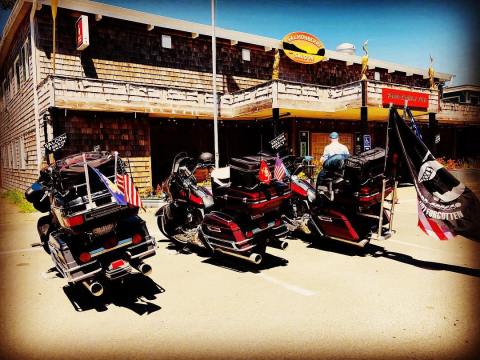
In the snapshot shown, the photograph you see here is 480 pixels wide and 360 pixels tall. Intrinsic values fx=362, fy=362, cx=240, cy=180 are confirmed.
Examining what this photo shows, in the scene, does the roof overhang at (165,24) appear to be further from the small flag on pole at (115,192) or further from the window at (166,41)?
the small flag on pole at (115,192)

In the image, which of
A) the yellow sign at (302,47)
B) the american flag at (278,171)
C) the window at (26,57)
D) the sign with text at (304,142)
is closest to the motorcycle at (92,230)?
the american flag at (278,171)

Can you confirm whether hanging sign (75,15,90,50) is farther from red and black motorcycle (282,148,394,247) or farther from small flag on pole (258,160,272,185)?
small flag on pole (258,160,272,185)

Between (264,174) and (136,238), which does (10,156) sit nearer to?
(136,238)

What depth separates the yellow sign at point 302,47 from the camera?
18062mm

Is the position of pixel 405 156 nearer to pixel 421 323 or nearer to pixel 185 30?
pixel 421 323

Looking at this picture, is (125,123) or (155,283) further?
(125,123)

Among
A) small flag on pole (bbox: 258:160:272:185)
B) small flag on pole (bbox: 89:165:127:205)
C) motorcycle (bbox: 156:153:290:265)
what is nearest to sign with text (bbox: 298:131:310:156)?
motorcycle (bbox: 156:153:290:265)

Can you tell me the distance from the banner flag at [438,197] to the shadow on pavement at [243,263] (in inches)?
83.3

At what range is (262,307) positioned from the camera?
153 inches

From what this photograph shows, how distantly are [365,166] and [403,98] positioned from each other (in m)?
13.0

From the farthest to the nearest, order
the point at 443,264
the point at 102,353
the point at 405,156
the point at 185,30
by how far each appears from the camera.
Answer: the point at 185,30 → the point at 443,264 → the point at 405,156 → the point at 102,353

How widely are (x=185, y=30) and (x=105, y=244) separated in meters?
14.4


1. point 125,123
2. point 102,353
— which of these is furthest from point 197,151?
point 102,353

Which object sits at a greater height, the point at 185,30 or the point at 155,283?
the point at 185,30
